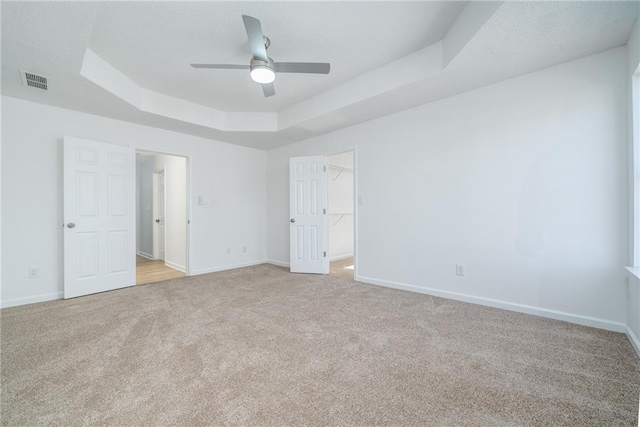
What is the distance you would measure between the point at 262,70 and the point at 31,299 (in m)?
3.80

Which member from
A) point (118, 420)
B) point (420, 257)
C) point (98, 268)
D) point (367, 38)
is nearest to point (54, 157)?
point (98, 268)

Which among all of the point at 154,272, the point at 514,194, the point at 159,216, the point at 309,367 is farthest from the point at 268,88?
the point at 159,216

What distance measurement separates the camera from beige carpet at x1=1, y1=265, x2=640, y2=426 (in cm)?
143

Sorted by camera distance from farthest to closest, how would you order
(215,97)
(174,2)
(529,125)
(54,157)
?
(215,97) < (54,157) < (529,125) < (174,2)

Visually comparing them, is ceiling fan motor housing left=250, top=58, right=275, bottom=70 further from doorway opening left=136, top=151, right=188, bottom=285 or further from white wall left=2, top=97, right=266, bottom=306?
doorway opening left=136, top=151, right=188, bottom=285

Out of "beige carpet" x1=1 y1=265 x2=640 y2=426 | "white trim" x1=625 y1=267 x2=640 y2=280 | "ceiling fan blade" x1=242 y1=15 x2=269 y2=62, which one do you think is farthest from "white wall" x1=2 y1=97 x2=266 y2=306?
"white trim" x1=625 y1=267 x2=640 y2=280

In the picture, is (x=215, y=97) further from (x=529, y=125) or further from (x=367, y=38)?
(x=529, y=125)

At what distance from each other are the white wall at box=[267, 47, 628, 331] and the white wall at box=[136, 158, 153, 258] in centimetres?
548

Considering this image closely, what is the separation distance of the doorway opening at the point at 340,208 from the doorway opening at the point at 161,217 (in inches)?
114

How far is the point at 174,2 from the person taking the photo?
209 cm

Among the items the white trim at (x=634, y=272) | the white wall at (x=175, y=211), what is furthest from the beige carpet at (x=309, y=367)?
the white wall at (x=175, y=211)

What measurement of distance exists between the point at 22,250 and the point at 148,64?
266cm

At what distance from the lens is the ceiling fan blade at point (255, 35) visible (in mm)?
1868

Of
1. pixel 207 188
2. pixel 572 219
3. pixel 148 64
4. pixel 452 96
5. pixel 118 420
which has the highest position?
pixel 148 64
